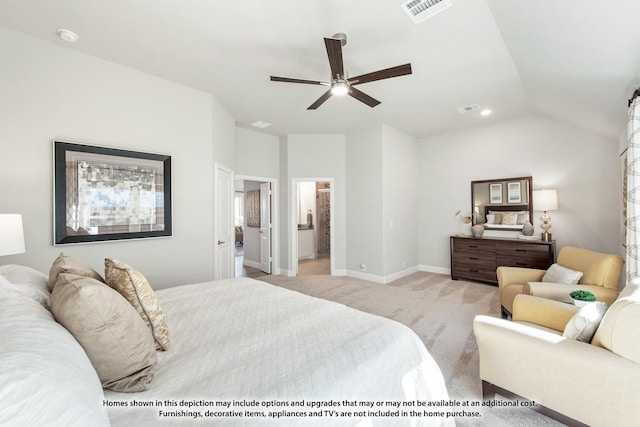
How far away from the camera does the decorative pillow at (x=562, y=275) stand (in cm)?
261

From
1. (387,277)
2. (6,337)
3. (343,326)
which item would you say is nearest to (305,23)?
(343,326)

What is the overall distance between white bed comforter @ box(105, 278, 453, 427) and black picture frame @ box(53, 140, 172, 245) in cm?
153

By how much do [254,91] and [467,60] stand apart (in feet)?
8.24

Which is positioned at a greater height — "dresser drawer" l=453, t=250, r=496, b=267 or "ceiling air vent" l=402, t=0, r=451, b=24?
"ceiling air vent" l=402, t=0, r=451, b=24

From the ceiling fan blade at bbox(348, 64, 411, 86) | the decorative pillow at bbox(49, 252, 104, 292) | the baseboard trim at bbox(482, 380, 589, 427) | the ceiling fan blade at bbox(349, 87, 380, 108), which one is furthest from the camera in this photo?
the ceiling fan blade at bbox(349, 87, 380, 108)

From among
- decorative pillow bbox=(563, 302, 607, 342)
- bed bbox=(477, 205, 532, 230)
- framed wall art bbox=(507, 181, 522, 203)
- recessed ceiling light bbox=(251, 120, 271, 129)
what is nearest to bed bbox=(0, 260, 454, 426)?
decorative pillow bbox=(563, 302, 607, 342)

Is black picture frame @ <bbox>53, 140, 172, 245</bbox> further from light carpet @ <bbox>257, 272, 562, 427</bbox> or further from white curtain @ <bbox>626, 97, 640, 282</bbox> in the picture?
white curtain @ <bbox>626, 97, 640, 282</bbox>

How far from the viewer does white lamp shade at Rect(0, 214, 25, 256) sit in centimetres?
176

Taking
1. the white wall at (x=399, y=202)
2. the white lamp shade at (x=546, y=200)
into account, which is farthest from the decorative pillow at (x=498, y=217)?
the white wall at (x=399, y=202)

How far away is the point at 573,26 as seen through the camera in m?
2.00

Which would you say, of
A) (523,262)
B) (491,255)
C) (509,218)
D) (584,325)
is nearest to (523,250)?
(523,262)

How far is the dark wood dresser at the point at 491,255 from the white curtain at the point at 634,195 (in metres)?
1.96

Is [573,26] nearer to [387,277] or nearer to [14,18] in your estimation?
[387,277]

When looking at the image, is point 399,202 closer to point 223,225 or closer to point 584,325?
point 223,225
